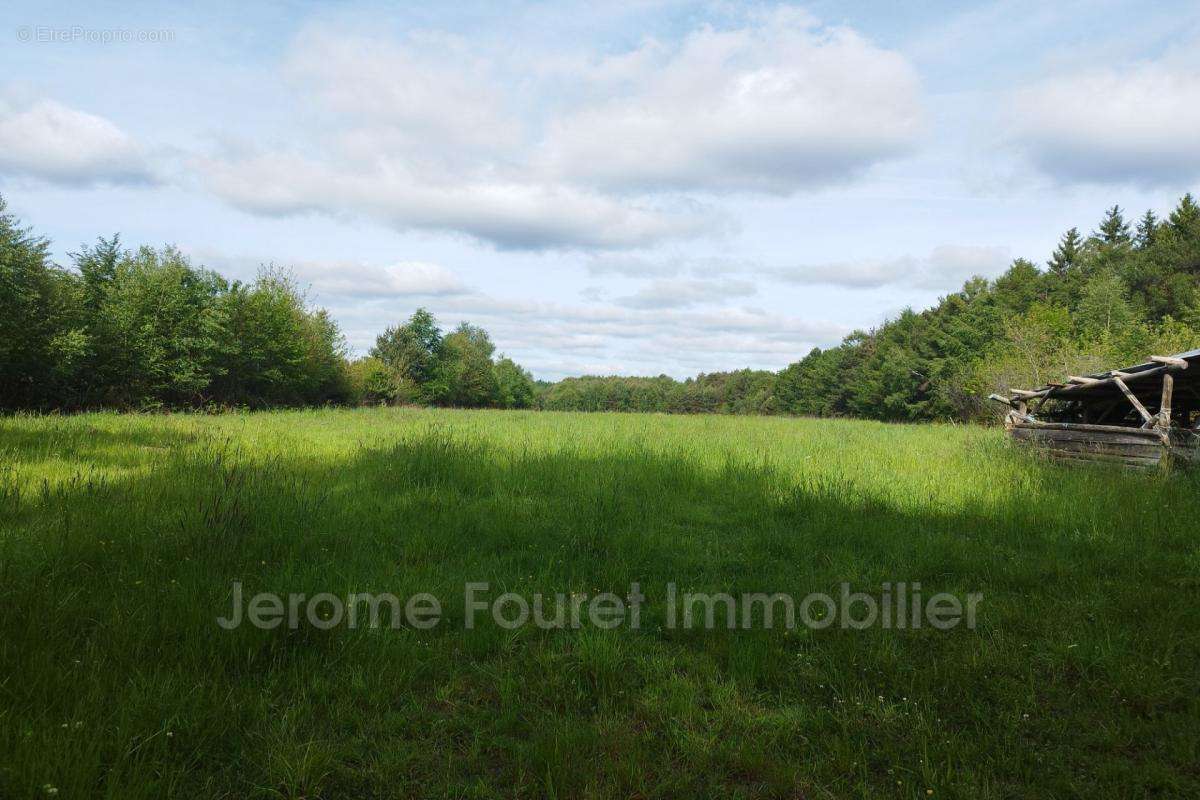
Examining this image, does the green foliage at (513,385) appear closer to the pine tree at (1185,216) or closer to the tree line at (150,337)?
the tree line at (150,337)

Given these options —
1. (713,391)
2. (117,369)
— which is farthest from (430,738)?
(713,391)

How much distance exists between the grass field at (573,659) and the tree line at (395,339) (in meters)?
20.2

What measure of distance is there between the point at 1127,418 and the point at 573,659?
55.6 feet

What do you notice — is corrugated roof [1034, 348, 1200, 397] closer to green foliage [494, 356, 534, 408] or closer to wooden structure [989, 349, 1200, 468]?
wooden structure [989, 349, 1200, 468]

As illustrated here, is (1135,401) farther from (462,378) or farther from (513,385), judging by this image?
(513,385)

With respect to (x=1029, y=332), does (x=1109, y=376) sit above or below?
below

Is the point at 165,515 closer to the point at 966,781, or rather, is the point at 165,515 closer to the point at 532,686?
the point at 532,686

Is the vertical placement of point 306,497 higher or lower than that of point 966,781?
higher

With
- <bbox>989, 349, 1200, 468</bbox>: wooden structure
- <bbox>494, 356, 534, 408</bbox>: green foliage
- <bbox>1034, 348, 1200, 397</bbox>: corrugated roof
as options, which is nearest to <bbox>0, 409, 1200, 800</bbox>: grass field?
<bbox>989, 349, 1200, 468</bbox>: wooden structure

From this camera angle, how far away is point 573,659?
3180mm

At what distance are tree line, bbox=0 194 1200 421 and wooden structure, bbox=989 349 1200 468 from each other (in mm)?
14721

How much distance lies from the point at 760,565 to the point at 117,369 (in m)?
32.8

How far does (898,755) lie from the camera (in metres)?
2.48

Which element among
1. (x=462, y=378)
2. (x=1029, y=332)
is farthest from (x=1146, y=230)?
(x=462, y=378)
